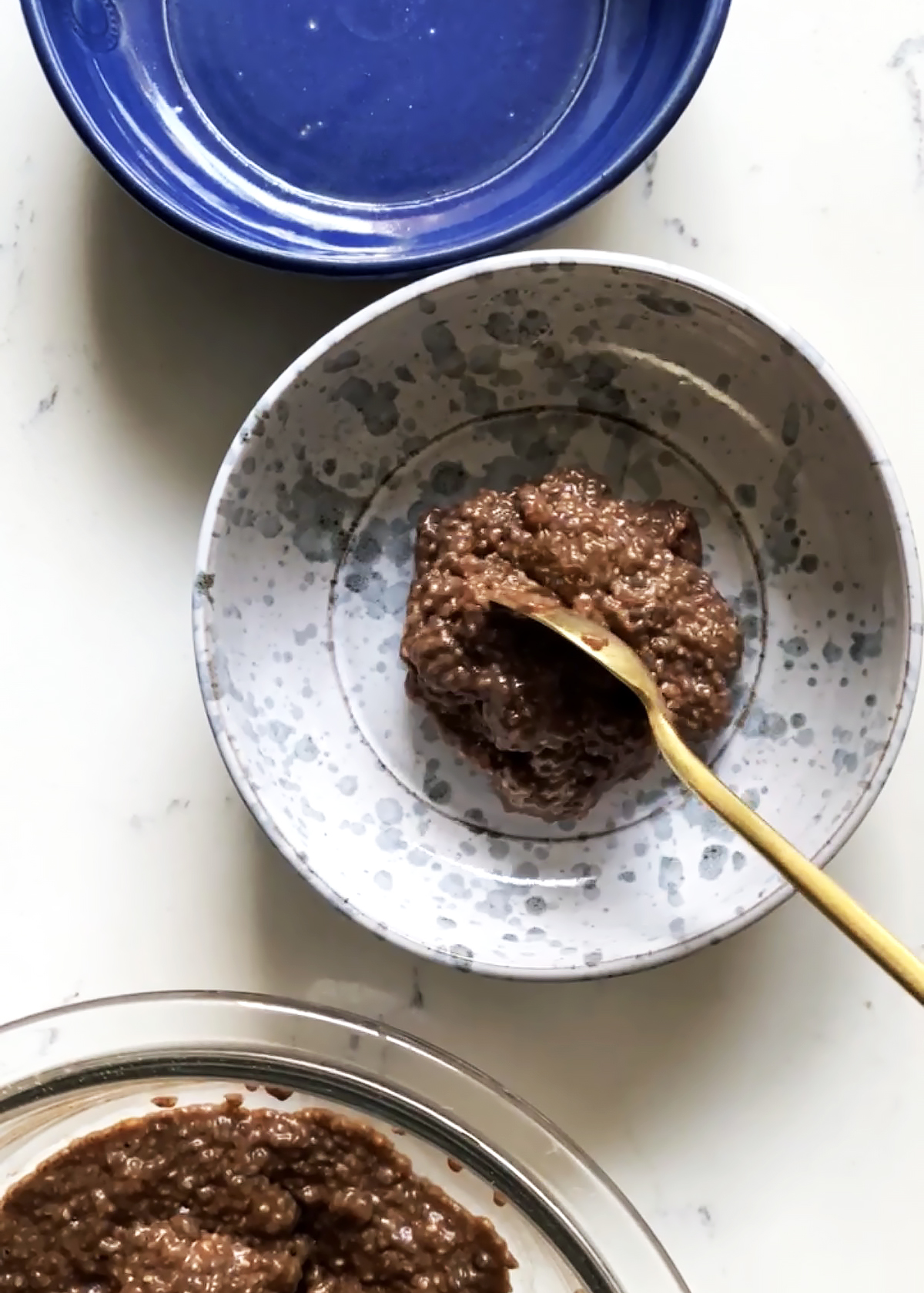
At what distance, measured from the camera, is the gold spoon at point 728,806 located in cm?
83

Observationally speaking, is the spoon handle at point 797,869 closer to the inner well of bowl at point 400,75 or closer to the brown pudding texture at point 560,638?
the brown pudding texture at point 560,638

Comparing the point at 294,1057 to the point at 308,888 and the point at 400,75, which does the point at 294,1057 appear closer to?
the point at 308,888

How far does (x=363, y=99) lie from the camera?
1119 mm

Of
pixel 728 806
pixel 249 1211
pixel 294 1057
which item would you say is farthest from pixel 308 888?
pixel 728 806

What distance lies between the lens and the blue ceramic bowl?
111 centimetres

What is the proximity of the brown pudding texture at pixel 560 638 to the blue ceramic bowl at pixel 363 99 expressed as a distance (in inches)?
11.0

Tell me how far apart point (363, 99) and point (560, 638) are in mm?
509

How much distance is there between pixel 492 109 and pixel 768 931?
2.49 feet

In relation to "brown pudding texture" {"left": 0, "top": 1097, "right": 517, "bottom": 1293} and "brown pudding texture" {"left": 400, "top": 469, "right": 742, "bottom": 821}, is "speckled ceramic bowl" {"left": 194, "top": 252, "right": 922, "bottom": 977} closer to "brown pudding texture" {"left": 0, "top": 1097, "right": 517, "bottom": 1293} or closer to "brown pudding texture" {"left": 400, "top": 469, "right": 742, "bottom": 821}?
"brown pudding texture" {"left": 400, "top": 469, "right": 742, "bottom": 821}

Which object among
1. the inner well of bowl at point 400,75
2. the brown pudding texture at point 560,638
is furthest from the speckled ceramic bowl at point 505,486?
the inner well of bowl at point 400,75

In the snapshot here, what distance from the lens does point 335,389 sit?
3.55ft

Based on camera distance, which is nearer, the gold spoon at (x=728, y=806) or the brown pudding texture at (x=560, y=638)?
the gold spoon at (x=728, y=806)

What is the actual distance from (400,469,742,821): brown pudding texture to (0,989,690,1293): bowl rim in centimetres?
23

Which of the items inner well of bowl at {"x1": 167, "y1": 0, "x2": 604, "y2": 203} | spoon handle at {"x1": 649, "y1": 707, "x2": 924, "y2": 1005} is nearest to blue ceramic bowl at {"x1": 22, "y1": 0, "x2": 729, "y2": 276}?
inner well of bowl at {"x1": 167, "y1": 0, "x2": 604, "y2": 203}
